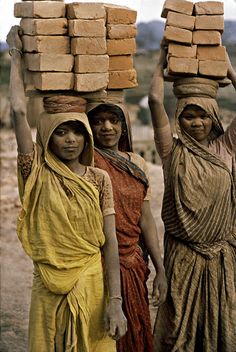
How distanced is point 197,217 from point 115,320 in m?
0.90

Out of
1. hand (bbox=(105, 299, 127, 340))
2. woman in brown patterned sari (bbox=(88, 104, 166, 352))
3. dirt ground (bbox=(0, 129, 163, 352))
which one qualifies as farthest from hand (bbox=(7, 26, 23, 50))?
dirt ground (bbox=(0, 129, 163, 352))

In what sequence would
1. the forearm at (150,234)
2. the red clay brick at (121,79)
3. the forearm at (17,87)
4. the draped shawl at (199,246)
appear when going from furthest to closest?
the draped shawl at (199,246) → the forearm at (150,234) → the red clay brick at (121,79) → the forearm at (17,87)

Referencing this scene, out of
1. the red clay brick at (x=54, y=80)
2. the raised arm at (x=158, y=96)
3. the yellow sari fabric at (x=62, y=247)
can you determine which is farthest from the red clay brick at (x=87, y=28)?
the raised arm at (x=158, y=96)

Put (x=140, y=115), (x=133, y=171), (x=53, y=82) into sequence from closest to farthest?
(x=53, y=82), (x=133, y=171), (x=140, y=115)

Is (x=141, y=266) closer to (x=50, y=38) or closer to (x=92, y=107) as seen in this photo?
(x=92, y=107)

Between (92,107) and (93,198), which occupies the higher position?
(92,107)

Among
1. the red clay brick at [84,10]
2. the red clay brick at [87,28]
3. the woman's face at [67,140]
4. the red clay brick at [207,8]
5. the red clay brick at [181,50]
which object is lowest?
the woman's face at [67,140]

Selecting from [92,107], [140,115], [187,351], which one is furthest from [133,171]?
[140,115]

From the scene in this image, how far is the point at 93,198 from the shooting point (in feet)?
14.0

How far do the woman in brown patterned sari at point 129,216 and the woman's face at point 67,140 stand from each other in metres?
0.28

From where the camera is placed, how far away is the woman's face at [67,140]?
4254mm

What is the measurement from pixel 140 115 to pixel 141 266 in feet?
49.0

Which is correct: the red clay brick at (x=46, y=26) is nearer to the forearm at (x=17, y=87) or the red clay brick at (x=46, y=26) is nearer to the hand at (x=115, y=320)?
the forearm at (x=17, y=87)

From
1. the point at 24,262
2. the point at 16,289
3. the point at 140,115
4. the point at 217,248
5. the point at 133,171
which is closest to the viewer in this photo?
the point at 133,171
